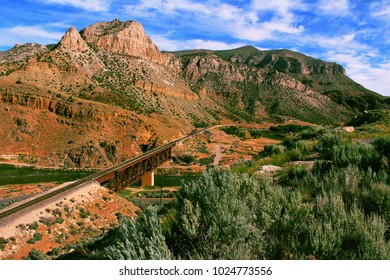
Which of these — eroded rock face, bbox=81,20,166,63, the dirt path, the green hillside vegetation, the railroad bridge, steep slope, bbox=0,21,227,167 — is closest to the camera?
the green hillside vegetation

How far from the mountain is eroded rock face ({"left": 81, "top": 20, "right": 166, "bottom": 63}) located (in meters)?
0.41

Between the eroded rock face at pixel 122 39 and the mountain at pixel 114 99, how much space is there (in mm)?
414

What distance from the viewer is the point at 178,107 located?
11238 centimetres

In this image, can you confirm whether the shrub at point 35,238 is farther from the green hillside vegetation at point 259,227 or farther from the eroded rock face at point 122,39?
the eroded rock face at point 122,39

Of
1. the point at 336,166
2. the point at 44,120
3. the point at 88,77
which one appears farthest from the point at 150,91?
the point at 336,166

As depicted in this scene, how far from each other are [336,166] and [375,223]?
3.93 meters

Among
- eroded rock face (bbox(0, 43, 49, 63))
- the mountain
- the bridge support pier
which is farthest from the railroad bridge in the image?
eroded rock face (bbox(0, 43, 49, 63))

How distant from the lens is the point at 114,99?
7325 cm

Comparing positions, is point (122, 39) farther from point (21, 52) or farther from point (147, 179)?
point (147, 179)

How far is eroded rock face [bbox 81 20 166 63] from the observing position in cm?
11638

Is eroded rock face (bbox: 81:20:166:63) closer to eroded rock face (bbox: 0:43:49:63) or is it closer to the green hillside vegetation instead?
eroded rock face (bbox: 0:43:49:63)

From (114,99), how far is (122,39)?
186 feet

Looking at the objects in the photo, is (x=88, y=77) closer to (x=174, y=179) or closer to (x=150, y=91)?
(x=150, y=91)

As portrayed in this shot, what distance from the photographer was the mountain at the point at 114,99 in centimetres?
5228
